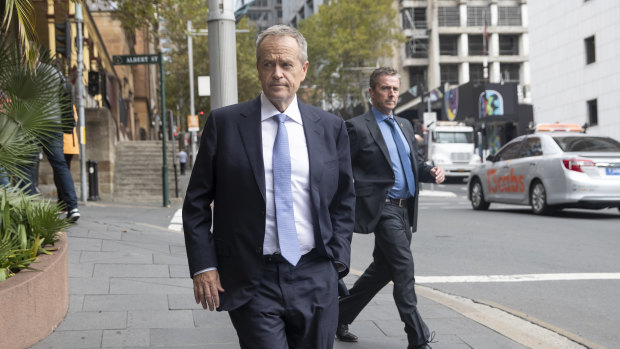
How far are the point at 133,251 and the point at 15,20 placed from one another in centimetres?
244

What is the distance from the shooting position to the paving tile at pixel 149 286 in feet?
19.9

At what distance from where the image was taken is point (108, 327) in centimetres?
507

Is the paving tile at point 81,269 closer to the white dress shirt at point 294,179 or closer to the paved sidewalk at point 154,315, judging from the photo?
the paved sidewalk at point 154,315

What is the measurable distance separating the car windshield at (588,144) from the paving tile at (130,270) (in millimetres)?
9546

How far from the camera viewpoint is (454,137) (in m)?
36.1

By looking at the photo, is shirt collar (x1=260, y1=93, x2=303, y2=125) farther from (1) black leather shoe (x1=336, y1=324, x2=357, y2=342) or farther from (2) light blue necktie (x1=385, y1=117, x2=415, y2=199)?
(1) black leather shoe (x1=336, y1=324, x2=357, y2=342)

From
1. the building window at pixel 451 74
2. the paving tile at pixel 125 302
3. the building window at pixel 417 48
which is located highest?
the building window at pixel 417 48

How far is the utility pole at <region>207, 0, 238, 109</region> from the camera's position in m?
7.07

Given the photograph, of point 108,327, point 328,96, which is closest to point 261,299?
point 108,327

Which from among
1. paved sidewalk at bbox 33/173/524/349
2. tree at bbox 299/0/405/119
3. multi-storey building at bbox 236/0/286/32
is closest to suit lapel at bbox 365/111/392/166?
paved sidewalk at bbox 33/173/524/349

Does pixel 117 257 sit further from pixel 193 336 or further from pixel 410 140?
pixel 410 140

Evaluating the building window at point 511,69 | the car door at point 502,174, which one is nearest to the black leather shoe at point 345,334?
the car door at point 502,174

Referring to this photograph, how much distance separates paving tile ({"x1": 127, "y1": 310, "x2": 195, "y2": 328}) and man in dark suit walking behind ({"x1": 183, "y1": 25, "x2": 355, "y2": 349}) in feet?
7.46

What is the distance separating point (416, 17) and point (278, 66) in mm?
66617
